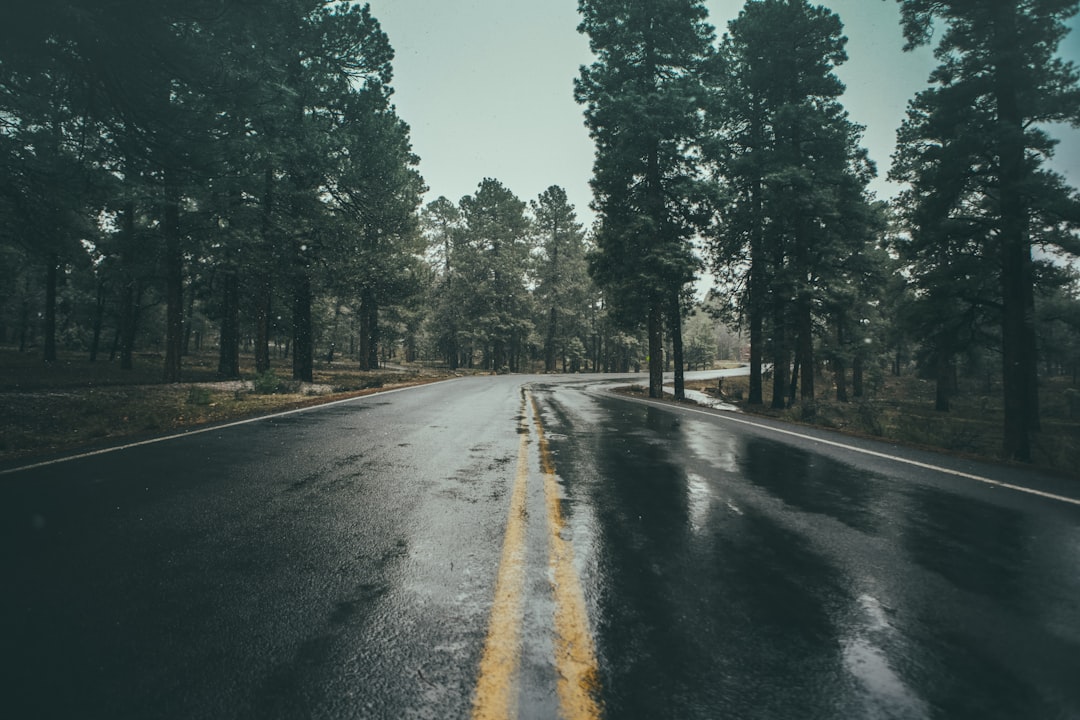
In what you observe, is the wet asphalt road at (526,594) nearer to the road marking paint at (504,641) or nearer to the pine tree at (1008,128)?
the road marking paint at (504,641)

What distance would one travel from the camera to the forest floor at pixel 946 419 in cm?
941

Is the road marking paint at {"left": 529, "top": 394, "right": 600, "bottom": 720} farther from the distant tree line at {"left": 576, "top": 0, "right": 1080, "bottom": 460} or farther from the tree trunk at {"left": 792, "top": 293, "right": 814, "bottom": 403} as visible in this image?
the tree trunk at {"left": 792, "top": 293, "right": 814, "bottom": 403}

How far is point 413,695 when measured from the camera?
179cm

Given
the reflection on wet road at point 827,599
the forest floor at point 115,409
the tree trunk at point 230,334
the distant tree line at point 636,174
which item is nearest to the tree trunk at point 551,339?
the distant tree line at point 636,174

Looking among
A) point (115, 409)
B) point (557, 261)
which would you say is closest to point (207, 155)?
point (115, 409)

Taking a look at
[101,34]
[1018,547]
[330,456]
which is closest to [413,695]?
[1018,547]

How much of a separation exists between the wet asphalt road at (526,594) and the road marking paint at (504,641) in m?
0.01

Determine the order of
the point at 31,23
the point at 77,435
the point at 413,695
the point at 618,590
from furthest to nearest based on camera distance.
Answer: the point at 77,435
the point at 31,23
the point at 618,590
the point at 413,695

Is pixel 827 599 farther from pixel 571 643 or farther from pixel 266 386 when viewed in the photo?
pixel 266 386

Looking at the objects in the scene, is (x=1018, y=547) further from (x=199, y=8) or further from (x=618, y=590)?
(x=199, y=8)

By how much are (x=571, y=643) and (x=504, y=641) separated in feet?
1.01

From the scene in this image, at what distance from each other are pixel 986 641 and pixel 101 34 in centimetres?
1298

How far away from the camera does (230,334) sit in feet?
72.7

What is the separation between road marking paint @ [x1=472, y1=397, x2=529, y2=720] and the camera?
1.71m
